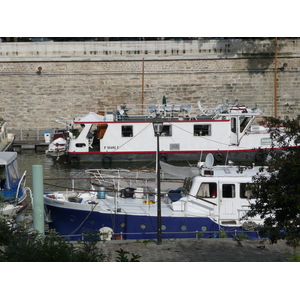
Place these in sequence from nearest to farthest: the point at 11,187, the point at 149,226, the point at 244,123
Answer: the point at 149,226 → the point at 11,187 → the point at 244,123

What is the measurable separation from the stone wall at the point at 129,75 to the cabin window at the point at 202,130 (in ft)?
22.7

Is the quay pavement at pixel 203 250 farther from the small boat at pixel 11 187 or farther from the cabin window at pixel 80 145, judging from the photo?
the cabin window at pixel 80 145

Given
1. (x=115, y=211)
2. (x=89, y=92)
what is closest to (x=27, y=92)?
(x=89, y=92)

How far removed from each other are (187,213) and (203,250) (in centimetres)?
222

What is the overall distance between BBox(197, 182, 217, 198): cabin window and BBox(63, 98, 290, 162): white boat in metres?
13.1

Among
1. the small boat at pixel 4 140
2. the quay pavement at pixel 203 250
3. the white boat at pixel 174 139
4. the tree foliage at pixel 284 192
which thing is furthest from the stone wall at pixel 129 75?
the tree foliage at pixel 284 192

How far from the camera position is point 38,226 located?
13016 mm

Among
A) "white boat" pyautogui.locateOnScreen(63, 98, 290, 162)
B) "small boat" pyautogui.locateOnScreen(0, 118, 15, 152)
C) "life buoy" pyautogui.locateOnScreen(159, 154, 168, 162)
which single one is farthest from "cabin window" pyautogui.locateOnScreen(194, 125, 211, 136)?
"small boat" pyautogui.locateOnScreen(0, 118, 15, 152)

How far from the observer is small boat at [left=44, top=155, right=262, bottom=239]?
14211 mm

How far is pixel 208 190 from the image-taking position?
1448 centimetres

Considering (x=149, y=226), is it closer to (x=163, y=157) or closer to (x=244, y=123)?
(x=163, y=157)

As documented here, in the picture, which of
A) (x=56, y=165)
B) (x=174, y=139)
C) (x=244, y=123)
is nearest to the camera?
(x=56, y=165)

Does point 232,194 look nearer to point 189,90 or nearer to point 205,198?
point 205,198

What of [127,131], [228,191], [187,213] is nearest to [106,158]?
[127,131]
